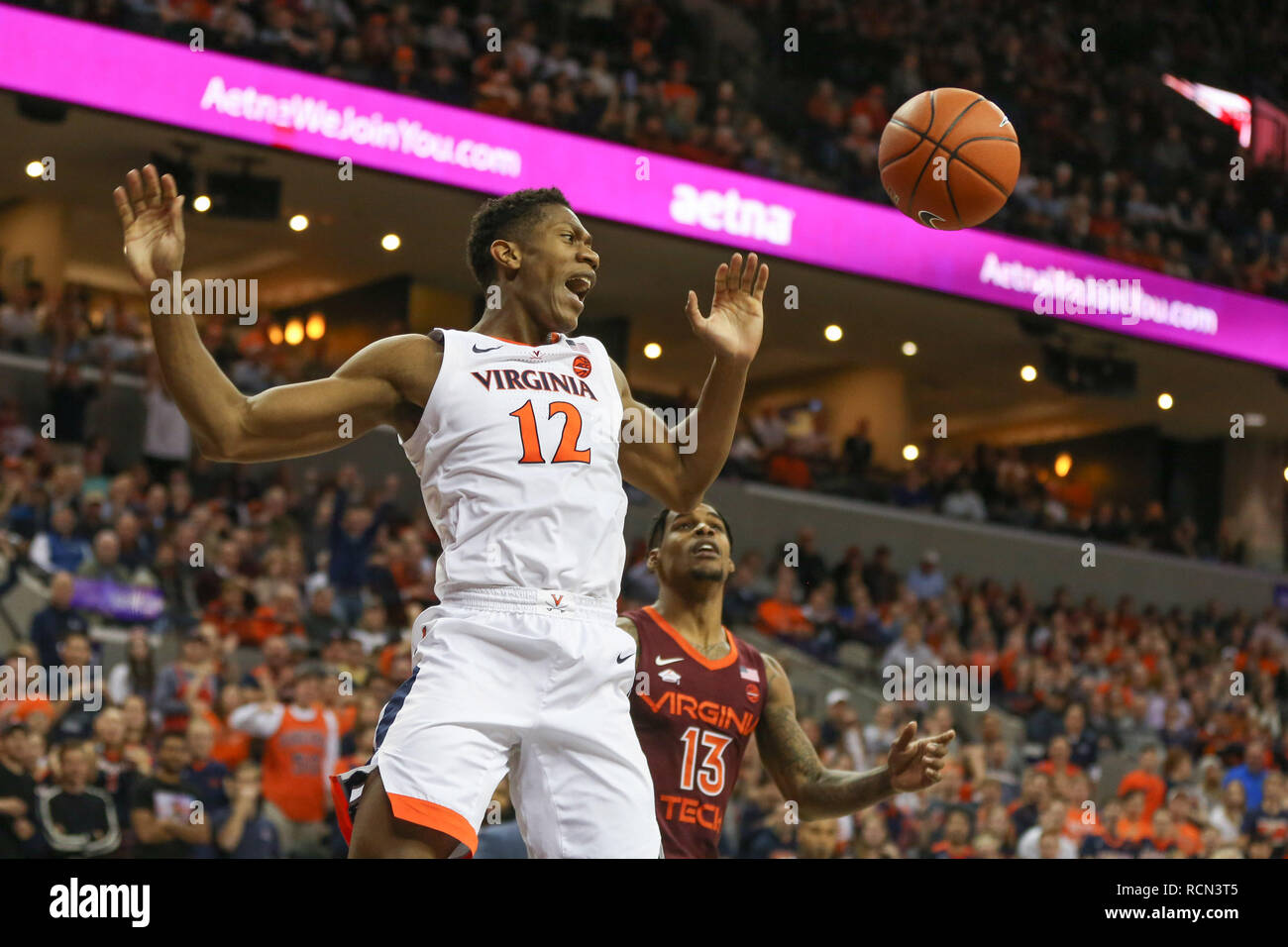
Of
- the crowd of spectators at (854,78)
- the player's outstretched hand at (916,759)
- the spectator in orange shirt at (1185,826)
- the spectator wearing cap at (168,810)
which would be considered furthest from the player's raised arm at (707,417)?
the crowd of spectators at (854,78)

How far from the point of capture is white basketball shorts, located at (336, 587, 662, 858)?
356 cm

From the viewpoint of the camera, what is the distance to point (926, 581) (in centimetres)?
1587

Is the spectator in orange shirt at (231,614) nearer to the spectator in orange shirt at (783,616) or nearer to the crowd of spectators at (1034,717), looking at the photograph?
the crowd of spectators at (1034,717)

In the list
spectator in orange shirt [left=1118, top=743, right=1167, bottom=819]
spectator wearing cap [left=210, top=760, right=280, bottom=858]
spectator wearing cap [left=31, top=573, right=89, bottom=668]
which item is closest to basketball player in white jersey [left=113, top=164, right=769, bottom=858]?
spectator wearing cap [left=210, top=760, right=280, bottom=858]

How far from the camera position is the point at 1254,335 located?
19.2 m

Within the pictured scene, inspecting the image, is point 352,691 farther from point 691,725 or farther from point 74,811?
point 691,725

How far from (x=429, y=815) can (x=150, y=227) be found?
4.68 ft

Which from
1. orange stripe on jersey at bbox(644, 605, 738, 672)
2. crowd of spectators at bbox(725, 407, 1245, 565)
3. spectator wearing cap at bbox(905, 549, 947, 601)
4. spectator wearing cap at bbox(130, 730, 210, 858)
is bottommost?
spectator wearing cap at bbox(130, 730, 210, 858)

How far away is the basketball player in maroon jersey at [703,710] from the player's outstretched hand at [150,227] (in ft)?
6.30

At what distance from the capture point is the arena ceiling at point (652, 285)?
14453mm

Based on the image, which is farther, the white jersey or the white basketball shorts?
the white jersey

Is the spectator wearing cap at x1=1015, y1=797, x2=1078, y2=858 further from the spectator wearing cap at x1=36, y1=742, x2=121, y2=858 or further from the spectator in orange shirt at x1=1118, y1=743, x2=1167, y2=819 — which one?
the spectator wearing cap at x1=36, y1=742, x2=121, y2=858

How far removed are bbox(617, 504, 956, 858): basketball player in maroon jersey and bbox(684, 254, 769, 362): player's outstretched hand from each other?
0.95m

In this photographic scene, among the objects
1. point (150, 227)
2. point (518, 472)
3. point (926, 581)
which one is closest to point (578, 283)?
point (518, 472)
